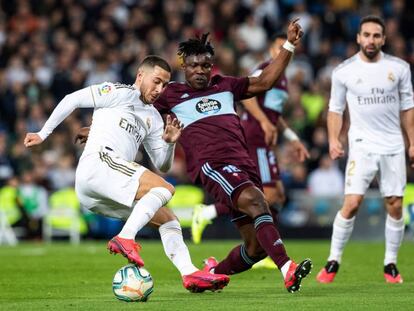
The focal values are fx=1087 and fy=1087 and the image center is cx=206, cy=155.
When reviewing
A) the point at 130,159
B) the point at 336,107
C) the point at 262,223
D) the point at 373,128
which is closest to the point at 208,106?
the point at 130,159

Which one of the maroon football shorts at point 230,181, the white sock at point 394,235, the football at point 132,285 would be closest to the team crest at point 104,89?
the maroon football shorts at point 230,181

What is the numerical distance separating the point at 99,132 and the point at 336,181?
37.3ft

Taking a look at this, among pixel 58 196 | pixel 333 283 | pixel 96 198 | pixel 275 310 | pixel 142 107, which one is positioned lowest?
pixel 58 196

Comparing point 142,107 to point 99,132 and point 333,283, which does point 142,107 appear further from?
point 333,283

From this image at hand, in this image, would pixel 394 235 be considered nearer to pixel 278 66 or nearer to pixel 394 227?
pixel 394 227

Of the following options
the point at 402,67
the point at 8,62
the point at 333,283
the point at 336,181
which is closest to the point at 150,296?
the point at 333,283

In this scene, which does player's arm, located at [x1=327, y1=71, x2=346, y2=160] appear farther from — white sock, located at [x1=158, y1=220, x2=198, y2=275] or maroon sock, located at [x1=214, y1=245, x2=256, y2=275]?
white sock, located at [x1=158, y1=220, x2=198, y2=275]

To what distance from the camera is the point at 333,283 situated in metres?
10.8

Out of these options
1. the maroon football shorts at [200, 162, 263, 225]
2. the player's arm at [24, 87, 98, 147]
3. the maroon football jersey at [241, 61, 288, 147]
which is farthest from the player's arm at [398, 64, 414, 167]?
the player's arm at [24, 87, 98, 147]

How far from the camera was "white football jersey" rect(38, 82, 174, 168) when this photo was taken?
30.4 feet

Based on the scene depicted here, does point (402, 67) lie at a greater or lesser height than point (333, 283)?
greater

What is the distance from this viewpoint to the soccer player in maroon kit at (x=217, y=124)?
9.66 m

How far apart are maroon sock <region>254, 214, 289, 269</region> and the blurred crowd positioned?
1095cm

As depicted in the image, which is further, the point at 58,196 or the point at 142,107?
the point at 58,196
